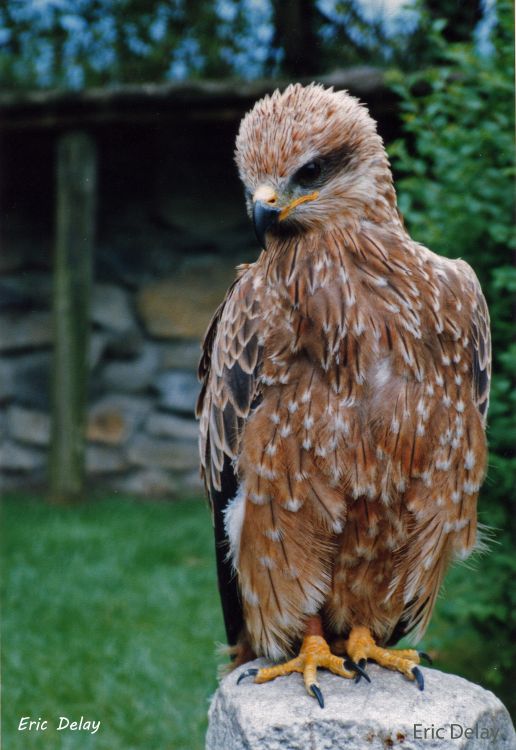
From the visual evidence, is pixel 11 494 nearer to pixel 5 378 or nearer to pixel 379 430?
pixel 5 378

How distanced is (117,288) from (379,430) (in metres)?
4.99

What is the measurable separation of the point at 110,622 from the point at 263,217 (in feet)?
11.7

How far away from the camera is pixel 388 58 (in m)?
4.36

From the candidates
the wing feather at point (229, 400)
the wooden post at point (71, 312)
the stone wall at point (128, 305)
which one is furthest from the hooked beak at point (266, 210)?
the stone wall at point (128, 305)

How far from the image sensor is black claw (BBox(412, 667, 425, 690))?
7.51 ft

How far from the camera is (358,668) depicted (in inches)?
91.5

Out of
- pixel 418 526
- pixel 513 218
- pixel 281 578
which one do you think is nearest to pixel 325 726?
pixel 281 578

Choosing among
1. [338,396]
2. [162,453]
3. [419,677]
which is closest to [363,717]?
[419,677]

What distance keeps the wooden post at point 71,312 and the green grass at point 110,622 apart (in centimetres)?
42

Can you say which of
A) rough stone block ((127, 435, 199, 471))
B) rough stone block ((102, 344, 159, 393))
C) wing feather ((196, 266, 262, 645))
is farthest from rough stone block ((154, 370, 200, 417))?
wing feather ((196, 266, 262, 645))

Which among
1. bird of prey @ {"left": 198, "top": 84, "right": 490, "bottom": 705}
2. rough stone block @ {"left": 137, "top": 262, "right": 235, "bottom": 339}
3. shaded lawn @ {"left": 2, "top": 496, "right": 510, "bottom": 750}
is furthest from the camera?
rough stone block @ {"left": 137, "top": 262, "right": 235, "bottom": 339}

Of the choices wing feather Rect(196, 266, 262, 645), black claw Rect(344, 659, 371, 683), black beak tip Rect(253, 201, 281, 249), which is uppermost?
black beak tip Rect(253, 201, 281, 249)

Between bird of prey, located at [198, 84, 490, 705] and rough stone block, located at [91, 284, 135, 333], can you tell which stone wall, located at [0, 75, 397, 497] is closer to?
rough stone block, located at [91, 284, 135, 333]

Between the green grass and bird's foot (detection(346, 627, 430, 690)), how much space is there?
5.35ft
